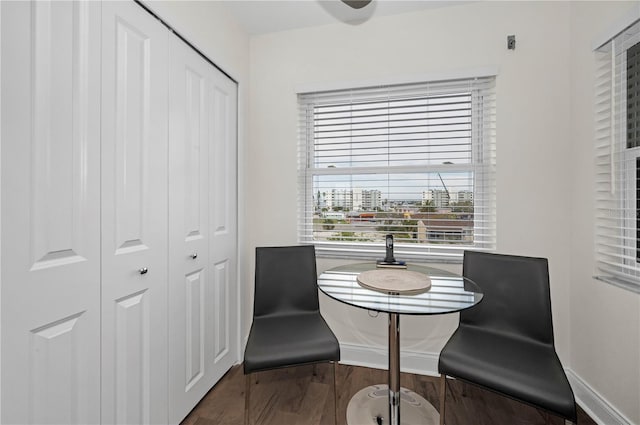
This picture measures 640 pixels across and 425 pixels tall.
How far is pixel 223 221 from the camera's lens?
200 centimetres

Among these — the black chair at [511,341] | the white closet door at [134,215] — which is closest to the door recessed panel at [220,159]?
the white closet door at [134,215]

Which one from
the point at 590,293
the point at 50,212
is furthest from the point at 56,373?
the point at 590,293

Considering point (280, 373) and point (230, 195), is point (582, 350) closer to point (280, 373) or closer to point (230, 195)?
point (280, 373)

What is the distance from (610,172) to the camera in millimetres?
1569

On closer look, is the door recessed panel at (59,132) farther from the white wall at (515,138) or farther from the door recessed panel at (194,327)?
the white wall at (515,138)

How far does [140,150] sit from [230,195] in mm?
803

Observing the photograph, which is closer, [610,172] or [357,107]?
[610,172]

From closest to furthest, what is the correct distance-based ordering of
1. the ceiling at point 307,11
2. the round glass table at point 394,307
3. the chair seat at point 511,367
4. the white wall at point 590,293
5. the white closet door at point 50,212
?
the white closet door at point 50,212
the chair seat at point 511,367
the round glass table at point 394,307
the white wall at point 590,293
the ceiling at point 307,11

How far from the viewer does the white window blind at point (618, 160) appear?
1462 millimetres

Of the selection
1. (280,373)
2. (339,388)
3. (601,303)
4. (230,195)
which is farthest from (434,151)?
(280,373)

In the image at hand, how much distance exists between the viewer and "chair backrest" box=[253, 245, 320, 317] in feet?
6.08

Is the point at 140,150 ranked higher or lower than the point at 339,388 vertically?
higher

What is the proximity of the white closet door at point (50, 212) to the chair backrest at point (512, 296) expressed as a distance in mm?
1912

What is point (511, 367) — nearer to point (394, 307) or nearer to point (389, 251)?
point (394, 307)
